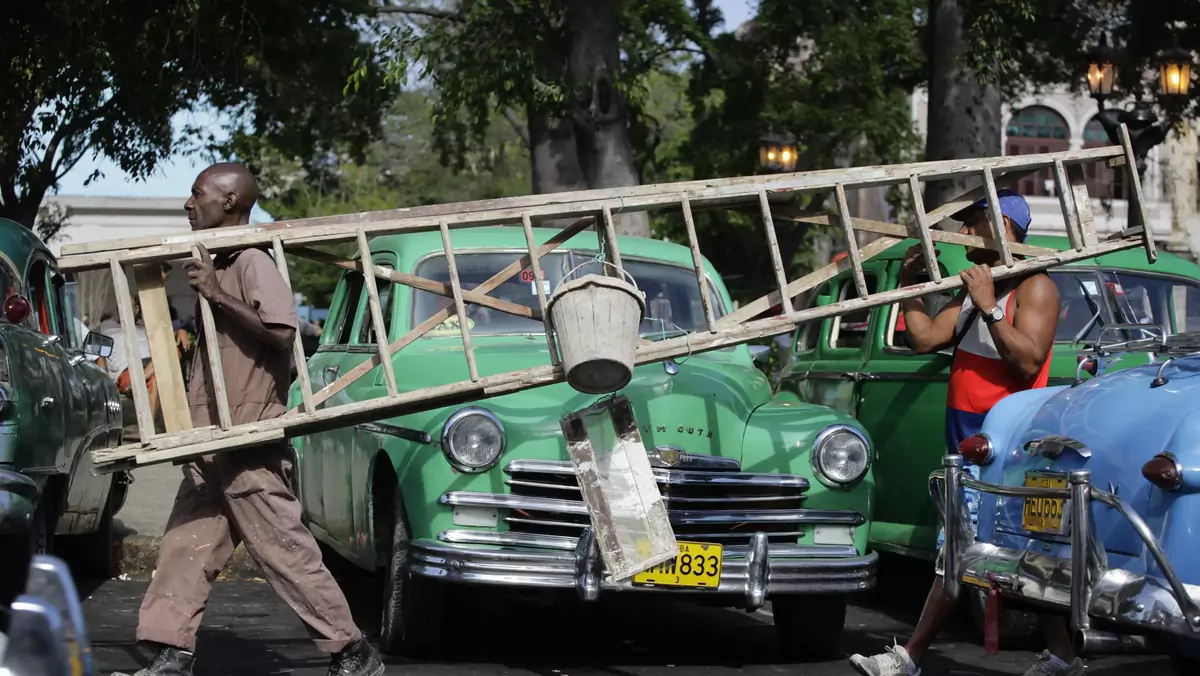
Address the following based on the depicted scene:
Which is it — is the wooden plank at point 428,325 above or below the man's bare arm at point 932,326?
above

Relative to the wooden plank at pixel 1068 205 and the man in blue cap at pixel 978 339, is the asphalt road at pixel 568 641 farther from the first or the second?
the wooden plank at pixel 1068 205

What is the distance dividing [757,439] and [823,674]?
39.2 inches

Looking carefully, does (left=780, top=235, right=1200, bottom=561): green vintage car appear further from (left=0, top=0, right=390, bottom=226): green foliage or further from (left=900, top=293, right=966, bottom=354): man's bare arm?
(left=0, top=0, right=390, bottom=226): green foliage

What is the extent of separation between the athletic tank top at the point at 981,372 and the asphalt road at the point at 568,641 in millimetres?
1138

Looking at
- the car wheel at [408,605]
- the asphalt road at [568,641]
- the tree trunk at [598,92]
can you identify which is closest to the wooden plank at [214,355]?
the car wheel at [408,605]

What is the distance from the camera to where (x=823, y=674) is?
667 cm

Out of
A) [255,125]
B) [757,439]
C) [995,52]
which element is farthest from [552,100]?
[757,439]

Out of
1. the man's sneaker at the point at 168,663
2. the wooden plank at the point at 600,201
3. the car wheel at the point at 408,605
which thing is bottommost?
the car wheel at the point at 408,605

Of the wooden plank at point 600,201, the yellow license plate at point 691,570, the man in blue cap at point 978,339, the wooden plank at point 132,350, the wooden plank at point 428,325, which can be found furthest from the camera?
the yellow license plate at point 691,570

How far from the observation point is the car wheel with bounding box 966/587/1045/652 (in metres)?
7.25

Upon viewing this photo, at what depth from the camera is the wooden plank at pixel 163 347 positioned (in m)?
5.39

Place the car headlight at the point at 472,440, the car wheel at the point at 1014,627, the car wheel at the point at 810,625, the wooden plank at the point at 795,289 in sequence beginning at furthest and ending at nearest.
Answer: the car wheel at the point at 1014,627 < the car wheel at the point at 810,625 < the car headlight at the point at 472,440 < the wooden plank at the point at 795,289

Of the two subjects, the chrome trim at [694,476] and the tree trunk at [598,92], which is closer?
the chrome trim at [694,476]

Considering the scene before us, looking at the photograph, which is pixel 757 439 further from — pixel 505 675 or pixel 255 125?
pixel 255 125
